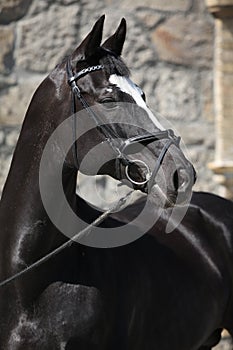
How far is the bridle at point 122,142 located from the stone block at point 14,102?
1851 millimetres

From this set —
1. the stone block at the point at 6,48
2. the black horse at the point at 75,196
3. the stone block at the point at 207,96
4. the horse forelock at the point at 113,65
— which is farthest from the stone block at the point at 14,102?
the horse forelock at the point at 113,65

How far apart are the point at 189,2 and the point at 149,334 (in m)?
2.50

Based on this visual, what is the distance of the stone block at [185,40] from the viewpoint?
17.2 ft

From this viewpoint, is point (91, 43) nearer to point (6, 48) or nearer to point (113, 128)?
point (113, 128)

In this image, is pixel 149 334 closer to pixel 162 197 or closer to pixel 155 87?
pixel 162 197

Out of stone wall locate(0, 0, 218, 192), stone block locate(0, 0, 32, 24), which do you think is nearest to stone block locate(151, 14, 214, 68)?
stone wall locate(0, 0, 218, 192)

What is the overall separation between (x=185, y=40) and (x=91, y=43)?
7.76 ft

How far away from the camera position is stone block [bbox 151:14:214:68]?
5.25m

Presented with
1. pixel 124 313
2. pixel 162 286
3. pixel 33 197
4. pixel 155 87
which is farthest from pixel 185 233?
pixel 155 87

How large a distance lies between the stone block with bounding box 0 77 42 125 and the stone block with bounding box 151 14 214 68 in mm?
856

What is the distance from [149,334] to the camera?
3508 mm

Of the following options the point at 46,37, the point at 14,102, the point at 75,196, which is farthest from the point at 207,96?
the point at 75,196

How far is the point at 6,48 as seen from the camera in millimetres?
4906

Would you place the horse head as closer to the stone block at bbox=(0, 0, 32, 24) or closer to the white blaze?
the white blaze
